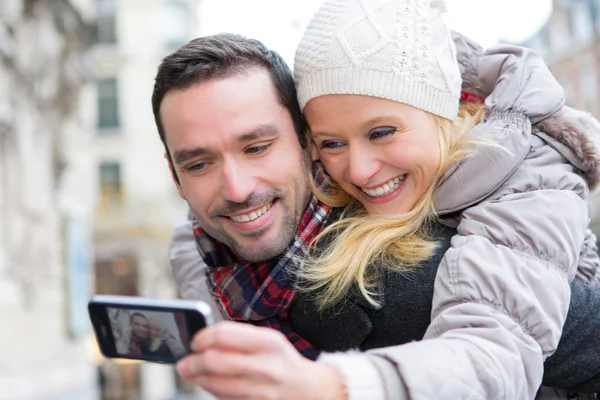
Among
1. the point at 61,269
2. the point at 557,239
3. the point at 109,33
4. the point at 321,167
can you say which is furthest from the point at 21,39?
the point at 109,33

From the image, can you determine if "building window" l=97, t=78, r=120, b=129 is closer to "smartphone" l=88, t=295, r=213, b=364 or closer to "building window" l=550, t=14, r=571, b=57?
"building window" l=550, t=14, r=571, b=57

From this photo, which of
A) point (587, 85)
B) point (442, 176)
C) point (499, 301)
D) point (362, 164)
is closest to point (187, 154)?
point (362, 164)

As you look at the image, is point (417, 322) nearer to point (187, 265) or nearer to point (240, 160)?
point (240, 160)

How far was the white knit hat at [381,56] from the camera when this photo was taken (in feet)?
6.63

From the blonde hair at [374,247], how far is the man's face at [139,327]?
2.21 ft

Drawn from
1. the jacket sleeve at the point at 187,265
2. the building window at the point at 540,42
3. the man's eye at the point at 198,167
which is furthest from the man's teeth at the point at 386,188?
the building window at the point at 540,42

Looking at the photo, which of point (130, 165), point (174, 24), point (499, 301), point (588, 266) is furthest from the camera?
point (174, 24)

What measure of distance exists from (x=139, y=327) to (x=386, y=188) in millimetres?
892

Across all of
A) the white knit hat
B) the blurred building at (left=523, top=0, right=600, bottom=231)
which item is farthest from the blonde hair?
the blurred building at (left=523, top=0, right=600, bottom=231)

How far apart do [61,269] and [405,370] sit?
1092 centimetres

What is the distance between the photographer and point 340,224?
2.16 metres

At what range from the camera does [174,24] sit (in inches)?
974

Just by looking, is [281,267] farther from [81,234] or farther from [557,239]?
[81,234]

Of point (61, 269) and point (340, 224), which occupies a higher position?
point (340, 224)
